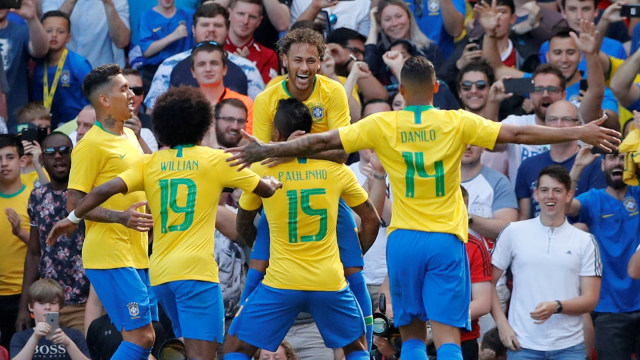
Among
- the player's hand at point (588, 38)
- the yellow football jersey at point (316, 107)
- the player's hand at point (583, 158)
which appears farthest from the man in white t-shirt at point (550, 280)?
the yellow football jersey at point (316, 107)

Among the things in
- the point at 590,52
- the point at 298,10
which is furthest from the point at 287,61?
the point at 298,10

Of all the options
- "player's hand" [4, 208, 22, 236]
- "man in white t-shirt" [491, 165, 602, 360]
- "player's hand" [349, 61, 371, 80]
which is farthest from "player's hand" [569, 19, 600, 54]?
"player's hand" [4, 208, 22, 236]

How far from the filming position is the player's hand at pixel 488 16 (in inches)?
521

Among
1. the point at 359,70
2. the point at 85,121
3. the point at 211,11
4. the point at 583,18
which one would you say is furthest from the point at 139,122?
the point at 583,18

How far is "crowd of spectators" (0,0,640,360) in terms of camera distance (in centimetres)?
1102

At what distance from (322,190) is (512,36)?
19.9 ft

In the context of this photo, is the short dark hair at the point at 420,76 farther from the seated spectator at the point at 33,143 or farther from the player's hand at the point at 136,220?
the seated spectator at the point at 33,143

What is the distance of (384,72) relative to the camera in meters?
13.8

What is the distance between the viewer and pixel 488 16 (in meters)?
13.3

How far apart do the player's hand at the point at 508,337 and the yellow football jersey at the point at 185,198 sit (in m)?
3.06

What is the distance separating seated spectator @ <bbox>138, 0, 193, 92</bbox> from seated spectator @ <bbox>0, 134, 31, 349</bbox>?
95.0 inches

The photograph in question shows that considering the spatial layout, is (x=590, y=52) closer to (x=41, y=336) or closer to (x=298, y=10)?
(x=298, y=10)

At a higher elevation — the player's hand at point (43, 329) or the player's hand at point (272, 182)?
the player's hand at point (272, 182)

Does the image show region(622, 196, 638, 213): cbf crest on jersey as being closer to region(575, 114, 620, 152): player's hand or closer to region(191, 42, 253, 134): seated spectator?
region(575, 114, 620, 152): player's hand
